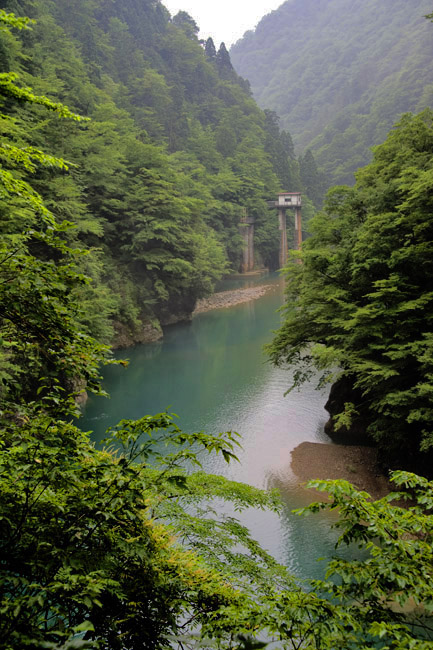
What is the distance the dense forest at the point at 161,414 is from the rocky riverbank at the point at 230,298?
404 cm

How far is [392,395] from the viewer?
7.86 meters

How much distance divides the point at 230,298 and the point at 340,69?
88028 mm

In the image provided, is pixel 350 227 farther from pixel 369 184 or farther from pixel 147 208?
pixel 147 208

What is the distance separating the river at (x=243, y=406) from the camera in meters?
8.07

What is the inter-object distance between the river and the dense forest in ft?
2.68

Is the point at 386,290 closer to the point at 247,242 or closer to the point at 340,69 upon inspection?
the point at 247,242

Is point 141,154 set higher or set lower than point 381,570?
higher

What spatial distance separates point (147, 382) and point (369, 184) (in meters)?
10.8

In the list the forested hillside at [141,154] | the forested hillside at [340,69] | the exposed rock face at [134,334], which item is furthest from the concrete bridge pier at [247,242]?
the forested hillside at [340,69]

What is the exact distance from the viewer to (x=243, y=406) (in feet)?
46.2

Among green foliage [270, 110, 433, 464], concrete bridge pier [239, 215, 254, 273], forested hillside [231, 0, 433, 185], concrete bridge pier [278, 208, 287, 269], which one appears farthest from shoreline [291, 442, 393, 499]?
forested hillside [231, 0, 433, 185]

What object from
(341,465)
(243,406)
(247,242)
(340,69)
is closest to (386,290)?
(341,465)

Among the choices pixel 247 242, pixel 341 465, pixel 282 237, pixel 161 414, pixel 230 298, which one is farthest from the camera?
pixel 282 237

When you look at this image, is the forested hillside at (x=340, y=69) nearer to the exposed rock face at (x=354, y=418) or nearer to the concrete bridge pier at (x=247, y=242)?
the concrete bridge pier at (x=247, y=242)
